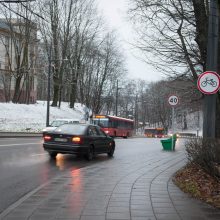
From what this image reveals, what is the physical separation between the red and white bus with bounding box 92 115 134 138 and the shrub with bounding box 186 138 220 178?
36.6 meters

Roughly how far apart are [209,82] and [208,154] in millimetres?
2516

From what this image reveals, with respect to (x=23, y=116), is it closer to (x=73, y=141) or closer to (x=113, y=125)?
(x=113, y=125)

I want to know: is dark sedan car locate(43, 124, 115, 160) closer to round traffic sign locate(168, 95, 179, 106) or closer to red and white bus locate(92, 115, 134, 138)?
round traffic sign locate(168, 95, 179, 106)

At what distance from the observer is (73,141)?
686 inches

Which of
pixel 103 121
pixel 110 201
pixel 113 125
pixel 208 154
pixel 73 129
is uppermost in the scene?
pixel 103 121

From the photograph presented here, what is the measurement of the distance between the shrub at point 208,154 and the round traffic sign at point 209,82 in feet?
4.81

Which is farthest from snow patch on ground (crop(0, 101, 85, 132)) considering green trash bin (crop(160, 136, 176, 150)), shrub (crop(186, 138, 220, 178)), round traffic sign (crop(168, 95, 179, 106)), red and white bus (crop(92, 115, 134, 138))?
shrub (crop(186, 138, 220, 178))

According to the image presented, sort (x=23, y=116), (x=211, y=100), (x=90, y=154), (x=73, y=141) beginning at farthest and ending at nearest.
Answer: (x=23, y=116) < (x=90, y=154) < (x=73, y=141) < (x=211, y=100)

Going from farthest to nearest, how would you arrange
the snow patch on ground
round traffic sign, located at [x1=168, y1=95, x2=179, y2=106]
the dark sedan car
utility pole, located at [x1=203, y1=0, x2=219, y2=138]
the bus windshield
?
the bus windshield
the snow patch on ground
round traffic sign, located at [x1=168, y1=95, x2=179, y2=106]
the dark sedan car
utility pole, located at [x1=203, y1=0, x2=219, y2=138]

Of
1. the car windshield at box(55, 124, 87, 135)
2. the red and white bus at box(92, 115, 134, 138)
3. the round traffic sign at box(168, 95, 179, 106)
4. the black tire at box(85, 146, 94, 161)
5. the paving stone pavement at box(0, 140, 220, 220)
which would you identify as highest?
the round traffic sign at box(168, 95, 179, 106)

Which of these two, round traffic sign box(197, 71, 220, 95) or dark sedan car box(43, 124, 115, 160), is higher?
round traffic sign box(197, 71, 220, 95)

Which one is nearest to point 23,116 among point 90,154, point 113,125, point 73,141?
point 113,125

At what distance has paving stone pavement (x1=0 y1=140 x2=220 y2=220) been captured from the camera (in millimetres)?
6906

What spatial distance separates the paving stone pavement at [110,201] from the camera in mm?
6906
